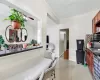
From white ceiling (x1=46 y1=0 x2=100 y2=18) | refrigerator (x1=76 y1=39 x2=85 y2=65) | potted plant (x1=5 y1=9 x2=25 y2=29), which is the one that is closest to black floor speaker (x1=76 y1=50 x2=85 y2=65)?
refrigerator (x1=76 y1=39 x2=85 y2=65)

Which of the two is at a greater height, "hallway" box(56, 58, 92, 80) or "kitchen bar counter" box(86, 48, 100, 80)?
"kitchen bar counter" box(86, 48, 100, 80)

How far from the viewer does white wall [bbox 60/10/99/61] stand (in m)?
6.09

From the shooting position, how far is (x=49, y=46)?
26.4 feet

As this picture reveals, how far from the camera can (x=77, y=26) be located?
6.62 m

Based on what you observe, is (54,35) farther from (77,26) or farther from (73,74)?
(73,74)

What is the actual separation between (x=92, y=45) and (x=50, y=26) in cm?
428

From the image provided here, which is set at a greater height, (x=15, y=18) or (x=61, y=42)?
(x=15, y=18)

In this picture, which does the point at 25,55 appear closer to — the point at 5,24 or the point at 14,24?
the point at 14,24

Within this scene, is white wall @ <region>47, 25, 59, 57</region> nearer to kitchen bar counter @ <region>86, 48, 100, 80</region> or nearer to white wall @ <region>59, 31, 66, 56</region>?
white wall @ <region>59, 31, 66, 56</region>

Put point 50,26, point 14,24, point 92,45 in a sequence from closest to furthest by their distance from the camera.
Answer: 1. point 14,24
2. point 92,45
3. point 50,26

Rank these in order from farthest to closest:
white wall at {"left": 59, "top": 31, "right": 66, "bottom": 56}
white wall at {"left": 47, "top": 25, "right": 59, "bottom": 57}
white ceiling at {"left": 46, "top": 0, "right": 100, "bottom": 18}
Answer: white wall at {"left": 59, "top": 31, "right": 66, "bottom": 56}, white wall at {"left": 47, "top": 25, "right": 59, "bottom": 57}, white ceiling at {"left": 46, "top": 0, "right": 100, "bottom": 18}

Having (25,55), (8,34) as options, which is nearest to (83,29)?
(8,34)

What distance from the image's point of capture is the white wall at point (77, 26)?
6.09 m

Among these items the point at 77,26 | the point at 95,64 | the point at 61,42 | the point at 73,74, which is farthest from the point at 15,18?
the point at 61,42
